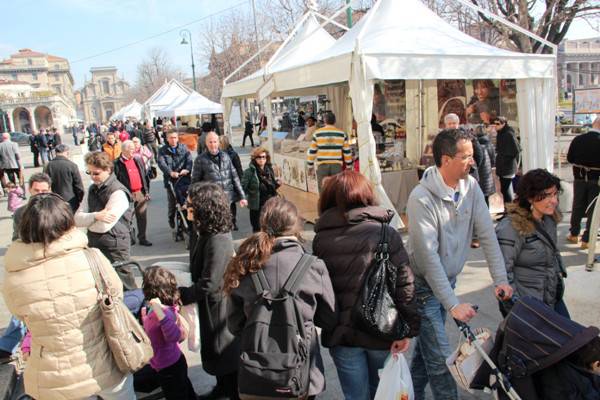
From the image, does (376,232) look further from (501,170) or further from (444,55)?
(501,170)

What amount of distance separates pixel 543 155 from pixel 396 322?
22.1 feet

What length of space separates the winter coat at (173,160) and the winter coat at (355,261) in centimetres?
590

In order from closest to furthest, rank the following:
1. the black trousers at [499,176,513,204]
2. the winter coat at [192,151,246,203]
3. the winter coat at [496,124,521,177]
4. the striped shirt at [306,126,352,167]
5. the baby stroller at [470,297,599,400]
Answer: the baby stroller at [470,297,599,400] → the winter coat at [192,151,246,203] → the winter coat at [496,124,521,177] → the black trousers at [499,176,513,204] → the striped shirt at [306,126,352,167]

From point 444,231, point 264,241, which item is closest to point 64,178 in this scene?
point 264,241

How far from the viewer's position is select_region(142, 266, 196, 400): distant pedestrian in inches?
113

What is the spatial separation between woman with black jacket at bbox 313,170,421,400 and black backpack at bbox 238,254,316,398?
30cm

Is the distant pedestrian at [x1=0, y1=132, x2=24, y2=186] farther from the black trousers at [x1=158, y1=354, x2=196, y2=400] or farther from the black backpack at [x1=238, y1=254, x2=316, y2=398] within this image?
the black backpack at [x1=238, y1=254, x2=316, y2=398]

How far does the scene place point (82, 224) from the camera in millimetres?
4012

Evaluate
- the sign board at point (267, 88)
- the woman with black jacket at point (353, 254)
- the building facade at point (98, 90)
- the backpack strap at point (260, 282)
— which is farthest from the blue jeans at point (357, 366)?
the building facade at point (98, 90)

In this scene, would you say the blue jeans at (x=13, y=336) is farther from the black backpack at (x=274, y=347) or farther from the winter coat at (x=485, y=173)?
the winter coat at (x=485, y=173)

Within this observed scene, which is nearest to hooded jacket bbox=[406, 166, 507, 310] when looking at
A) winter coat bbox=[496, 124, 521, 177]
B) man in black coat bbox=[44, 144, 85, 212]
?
winter coat bbox=[496, 124, 521, 177]

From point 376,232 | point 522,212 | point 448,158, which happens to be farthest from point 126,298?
point 522,212

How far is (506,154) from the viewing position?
7.20 meters

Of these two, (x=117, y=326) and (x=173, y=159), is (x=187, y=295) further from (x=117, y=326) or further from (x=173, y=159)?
(x=173, y=159)
